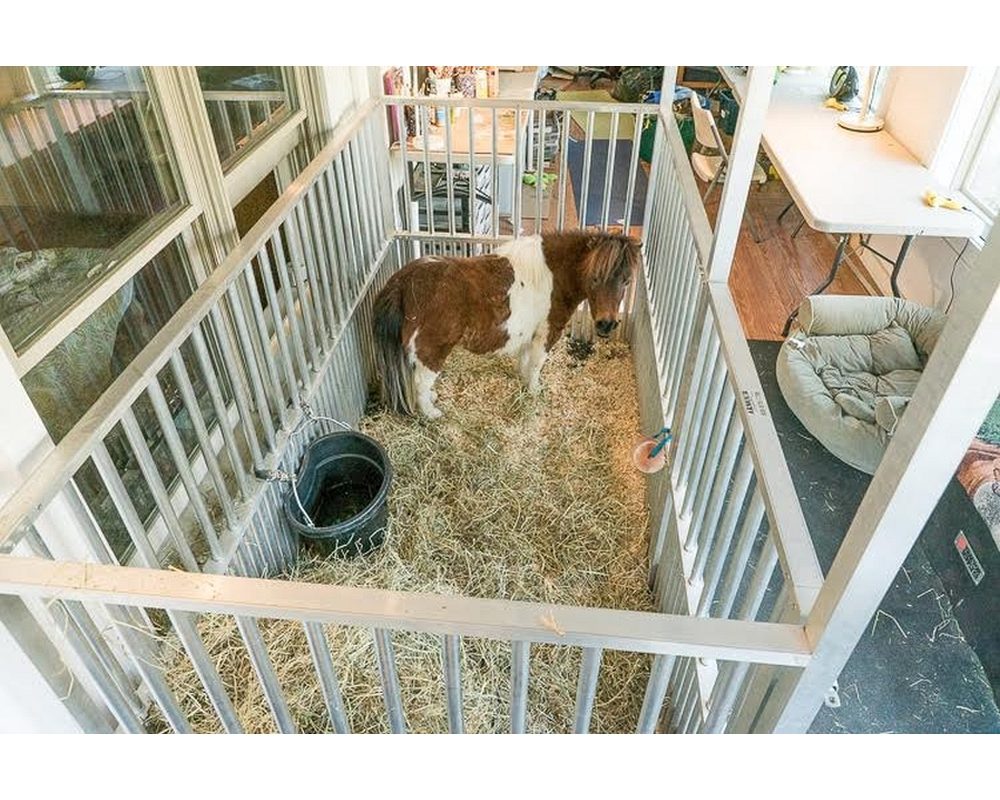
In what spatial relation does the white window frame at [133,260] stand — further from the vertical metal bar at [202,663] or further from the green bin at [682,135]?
the green bin at [682,135]

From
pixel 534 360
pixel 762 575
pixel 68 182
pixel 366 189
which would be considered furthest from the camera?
pixel 534 360

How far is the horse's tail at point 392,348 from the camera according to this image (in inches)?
98.8

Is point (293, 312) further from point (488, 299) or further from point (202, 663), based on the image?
point (202, 663)

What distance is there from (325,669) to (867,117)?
4.41 m

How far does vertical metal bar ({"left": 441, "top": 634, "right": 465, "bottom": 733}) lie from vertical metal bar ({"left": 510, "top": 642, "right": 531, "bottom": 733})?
0.07 m

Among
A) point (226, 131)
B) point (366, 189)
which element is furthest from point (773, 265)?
point (226, 131)

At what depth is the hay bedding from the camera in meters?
1.75

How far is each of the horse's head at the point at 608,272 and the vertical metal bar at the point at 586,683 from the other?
1834 millimetres

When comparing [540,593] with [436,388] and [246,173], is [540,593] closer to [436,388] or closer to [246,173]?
[436,388]

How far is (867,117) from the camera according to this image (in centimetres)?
406

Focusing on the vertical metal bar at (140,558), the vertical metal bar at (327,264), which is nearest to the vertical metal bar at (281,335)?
the vertical metal bar at (327,264)
